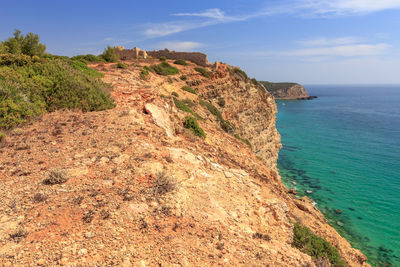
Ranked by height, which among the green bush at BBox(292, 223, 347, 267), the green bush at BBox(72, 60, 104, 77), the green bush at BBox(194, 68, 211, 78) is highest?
the green bush at BBox(194, 68, 211, 78)

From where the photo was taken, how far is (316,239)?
7.85m

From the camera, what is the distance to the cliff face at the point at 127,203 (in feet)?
13.9

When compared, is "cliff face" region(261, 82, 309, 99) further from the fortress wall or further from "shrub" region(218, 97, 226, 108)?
"shrub" region(218, 97, 226, 108)

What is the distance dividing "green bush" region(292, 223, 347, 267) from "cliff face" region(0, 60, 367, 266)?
11.8 inches

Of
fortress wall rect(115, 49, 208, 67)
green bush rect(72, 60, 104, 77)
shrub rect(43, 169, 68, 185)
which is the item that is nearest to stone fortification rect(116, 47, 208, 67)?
fortress wall rect(115, 49, 208, 67)

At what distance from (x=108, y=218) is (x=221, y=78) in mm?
29369

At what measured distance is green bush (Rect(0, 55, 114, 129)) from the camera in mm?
8391

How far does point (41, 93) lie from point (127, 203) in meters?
8.33

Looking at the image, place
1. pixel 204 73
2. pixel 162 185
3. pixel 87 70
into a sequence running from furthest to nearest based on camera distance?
pixel 204 73, pixel 87 70, pixel 162 185

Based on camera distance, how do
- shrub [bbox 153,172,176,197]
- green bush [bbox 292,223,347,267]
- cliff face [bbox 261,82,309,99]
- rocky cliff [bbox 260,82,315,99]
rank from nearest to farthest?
shrub [bbox 153,172,176,197]
green bush [bbox 292,223,347,267]
rocky cliff [bbox 260,82,315,99]
cliff face [bbox 261,82,309,99]

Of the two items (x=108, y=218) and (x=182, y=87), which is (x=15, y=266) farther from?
(x=182, y=87)

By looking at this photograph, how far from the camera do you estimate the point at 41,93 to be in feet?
32.5

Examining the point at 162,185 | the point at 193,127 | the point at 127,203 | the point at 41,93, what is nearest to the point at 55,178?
the point at 127,203

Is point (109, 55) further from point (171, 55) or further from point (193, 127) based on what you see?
point (193, 127)
